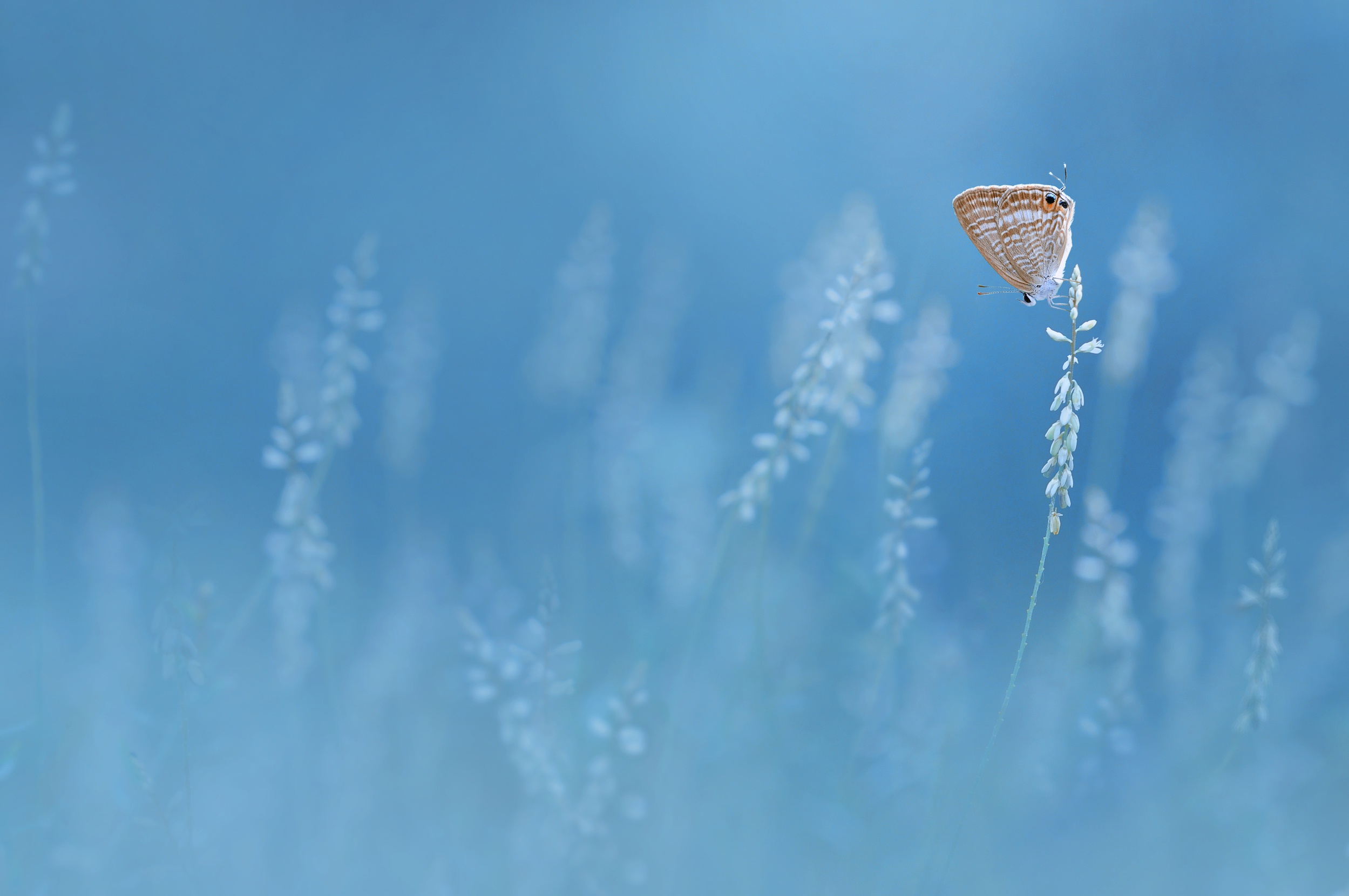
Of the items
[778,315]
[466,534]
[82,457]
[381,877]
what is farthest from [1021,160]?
[82,457]

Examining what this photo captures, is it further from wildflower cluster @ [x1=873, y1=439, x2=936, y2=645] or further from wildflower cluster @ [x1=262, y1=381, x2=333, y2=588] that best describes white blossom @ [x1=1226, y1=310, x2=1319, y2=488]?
wildflower cluster @ [x1=262, y1=381, x2=333, y2=588]

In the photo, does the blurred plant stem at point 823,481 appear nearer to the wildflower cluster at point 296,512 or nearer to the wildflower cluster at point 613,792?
the wildflower cluster at point 613,792

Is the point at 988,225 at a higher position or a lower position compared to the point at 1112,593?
higher

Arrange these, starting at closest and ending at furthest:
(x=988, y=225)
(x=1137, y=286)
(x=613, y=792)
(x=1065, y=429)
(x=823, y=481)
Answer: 1. (x=1065, y=429)
2. (x=988, y=225)
3. (x=613, y=792)
4. (x=823, y=481)
5. (x=1137, y=286)

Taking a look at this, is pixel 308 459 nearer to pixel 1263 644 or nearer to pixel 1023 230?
pixel 1023 230

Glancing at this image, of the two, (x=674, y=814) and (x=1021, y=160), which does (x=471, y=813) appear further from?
(x=1021, y=160)

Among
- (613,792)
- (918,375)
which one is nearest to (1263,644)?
(918,375)

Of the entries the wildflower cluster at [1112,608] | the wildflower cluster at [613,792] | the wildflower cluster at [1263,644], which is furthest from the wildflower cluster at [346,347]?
the wildflower cluster at [1263,644]
